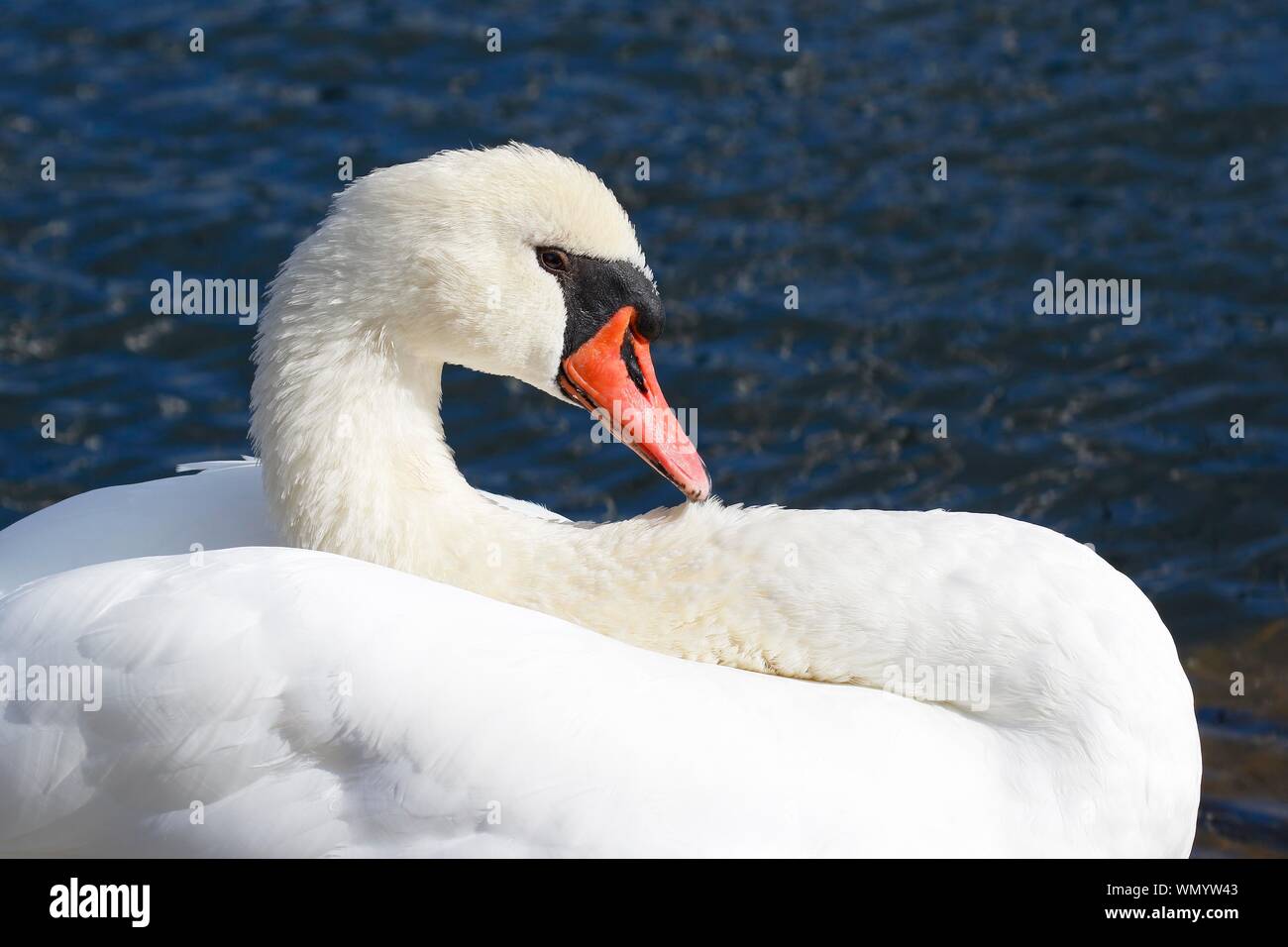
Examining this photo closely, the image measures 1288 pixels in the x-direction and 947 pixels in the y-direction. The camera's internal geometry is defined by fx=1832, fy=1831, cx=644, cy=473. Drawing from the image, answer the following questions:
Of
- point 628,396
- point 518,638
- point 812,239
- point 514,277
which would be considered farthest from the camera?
point 812,239

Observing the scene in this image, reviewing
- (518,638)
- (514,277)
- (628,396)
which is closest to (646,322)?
(628,396)

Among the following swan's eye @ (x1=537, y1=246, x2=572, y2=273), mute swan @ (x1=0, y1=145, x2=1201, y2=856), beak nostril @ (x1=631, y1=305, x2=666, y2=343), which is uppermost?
swan's eye @ (x1=537, y1=246, x2=572, y2=273)

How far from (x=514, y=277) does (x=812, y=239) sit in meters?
4.33

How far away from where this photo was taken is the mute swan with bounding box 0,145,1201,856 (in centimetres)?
387

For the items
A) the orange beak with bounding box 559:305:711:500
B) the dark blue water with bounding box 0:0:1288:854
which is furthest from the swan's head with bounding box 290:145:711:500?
the dark blue water with bounding box 0:0:1288:854

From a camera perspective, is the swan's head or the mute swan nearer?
the mute swan

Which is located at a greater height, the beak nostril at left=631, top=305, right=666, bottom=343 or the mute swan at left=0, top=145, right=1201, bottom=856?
the beak nostril at left=631, top=305, right=666, bottom=343

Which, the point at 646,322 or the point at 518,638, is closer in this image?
the point at 518,638

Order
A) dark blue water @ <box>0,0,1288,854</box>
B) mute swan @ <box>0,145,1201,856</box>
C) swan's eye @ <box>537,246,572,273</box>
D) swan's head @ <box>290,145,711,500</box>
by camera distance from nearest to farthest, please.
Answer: mute swan @ <box>0,145,1201,856</box>, swan's head @ <box>290,145,711,500</box>, swan's eye @ <box>537,246,572,273</box>, dark blue water @ <box>0,0,1288,854</box>

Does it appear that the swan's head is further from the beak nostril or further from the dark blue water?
the dark blue water

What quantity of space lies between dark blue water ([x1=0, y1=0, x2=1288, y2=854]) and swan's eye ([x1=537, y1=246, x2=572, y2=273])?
2769 millimetres

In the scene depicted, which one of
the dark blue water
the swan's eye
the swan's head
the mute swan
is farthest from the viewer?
the dark blue water

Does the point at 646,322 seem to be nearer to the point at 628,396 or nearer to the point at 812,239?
the point at 628,396

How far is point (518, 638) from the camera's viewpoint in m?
3.98
